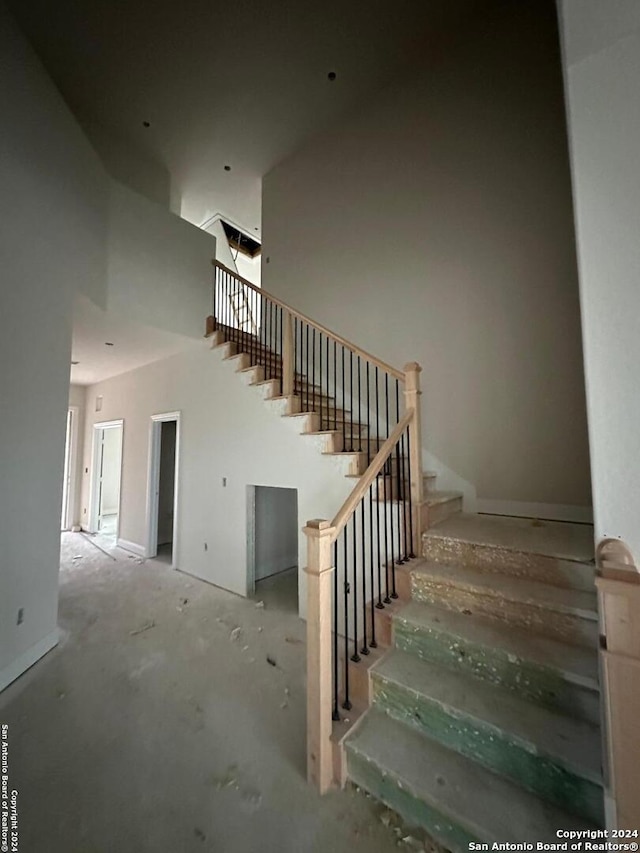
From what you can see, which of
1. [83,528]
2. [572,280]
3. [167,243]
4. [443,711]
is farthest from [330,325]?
[83,528]

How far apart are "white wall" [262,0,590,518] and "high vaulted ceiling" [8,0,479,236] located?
1.38ft

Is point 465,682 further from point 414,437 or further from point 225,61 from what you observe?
point 225,61

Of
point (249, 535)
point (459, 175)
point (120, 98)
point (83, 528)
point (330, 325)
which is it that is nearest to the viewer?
point (459, 175)

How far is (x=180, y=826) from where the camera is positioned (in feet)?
4.65

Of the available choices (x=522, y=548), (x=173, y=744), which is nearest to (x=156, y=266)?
(x=173, y=744)

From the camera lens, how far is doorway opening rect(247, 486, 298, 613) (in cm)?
385

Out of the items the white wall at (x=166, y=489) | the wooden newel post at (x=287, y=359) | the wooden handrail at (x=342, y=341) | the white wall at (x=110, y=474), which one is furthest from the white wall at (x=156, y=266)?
the white wall at (x=110, y=474)

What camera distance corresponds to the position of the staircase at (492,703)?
1277 millimetres

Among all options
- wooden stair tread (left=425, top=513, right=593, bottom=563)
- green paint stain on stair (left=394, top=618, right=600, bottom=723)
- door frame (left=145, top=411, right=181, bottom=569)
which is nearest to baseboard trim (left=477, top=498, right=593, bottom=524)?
wooden stair tread (left=425, top=513, right=593, bottom=563)

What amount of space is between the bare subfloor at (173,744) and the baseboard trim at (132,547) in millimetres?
1899

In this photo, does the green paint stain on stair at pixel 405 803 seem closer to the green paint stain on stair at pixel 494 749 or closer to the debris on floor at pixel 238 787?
the green paint stain on stair at pixel 494 749

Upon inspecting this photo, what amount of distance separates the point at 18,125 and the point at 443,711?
14.8 ft

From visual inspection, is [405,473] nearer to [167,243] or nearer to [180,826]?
[180,826]

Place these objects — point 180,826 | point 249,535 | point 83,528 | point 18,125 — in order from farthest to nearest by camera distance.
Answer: point 83,528 < point 249,535 < point 18,125 < point 180,826
